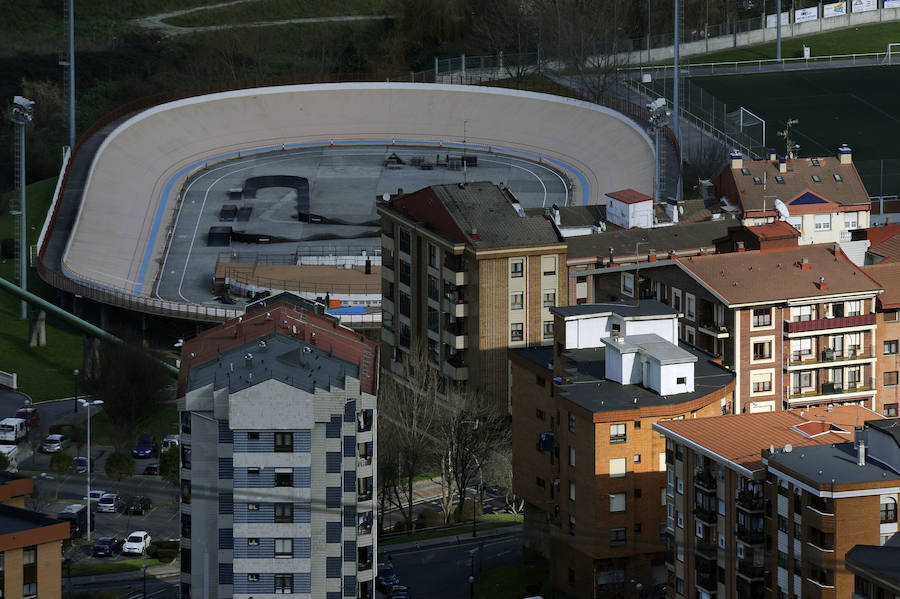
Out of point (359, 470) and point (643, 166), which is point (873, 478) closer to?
point (359, 470)

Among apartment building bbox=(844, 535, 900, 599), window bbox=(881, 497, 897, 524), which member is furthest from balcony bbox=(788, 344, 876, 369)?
apartment building bbox=(844, 535, 900, 599)

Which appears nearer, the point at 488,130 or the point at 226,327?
the point at 226,327

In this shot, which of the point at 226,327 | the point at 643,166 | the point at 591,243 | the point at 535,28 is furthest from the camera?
the point at 535,28

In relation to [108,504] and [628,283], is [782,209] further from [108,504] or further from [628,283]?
[108,504]

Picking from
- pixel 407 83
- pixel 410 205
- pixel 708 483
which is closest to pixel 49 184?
pixel 407 83

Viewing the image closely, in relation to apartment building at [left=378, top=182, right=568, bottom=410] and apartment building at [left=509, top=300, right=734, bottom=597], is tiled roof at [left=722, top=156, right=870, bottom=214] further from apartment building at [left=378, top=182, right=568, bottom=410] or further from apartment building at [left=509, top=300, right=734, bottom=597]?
apartment building at [left=509, top=300, right=734, bottom=597]

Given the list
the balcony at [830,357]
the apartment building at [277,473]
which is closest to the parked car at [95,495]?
the apartment building at [277,473]
